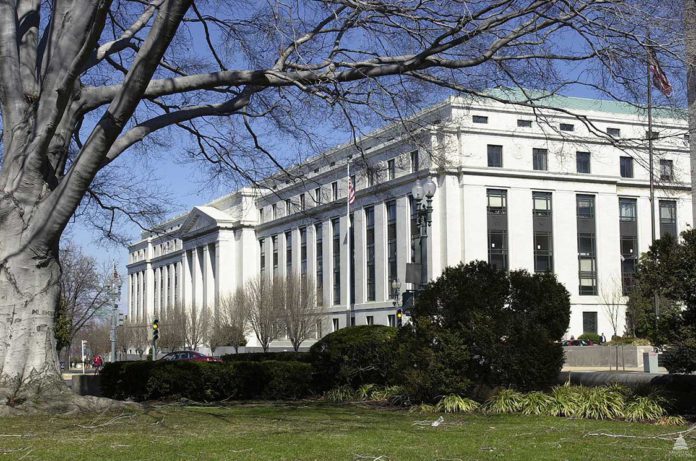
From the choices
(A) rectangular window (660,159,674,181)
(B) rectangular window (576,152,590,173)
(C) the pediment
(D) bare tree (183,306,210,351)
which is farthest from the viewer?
(C) the pediment

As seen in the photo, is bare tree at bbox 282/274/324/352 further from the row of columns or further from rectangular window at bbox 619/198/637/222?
rectangular window at bbox 619/198/637/222

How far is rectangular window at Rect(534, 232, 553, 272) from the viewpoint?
73.8 metres

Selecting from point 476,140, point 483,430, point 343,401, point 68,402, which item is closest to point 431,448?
point 483,430

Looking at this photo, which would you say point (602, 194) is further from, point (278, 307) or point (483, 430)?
point (483, 430)

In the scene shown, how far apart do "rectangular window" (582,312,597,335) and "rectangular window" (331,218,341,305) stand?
23.6 m

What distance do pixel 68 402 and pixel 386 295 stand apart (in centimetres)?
6428

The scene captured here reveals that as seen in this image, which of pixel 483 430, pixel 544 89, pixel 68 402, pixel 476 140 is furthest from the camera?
pixel 476 140

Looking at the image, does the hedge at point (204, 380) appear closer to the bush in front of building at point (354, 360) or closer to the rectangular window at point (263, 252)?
the bush in front of building at point (354, 360)

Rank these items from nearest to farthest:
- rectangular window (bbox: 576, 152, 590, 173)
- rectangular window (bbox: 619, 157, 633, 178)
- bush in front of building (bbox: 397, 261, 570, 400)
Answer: bush in front of building (bbox: 397, 261, 570, 400)
rectangular window (bbox: 576, 152, 590, 173)
rectangular window (bbox: 619, 157, 633, 178)

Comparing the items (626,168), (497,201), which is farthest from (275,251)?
(626,168)

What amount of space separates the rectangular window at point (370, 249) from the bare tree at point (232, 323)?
11.3 m

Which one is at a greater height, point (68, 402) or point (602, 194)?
point (602, 194)

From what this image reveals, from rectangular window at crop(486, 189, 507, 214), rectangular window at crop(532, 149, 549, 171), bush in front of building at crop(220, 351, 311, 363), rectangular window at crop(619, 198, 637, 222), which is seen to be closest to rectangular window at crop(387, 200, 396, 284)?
rectangular window at crop(486, 189, 507, 214)

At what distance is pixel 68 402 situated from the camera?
43.7 ft
